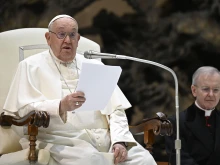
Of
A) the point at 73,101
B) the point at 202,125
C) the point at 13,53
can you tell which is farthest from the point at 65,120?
the point at 202,125

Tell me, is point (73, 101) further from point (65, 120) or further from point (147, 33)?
point (147, 33)

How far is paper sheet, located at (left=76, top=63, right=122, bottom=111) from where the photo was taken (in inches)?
144

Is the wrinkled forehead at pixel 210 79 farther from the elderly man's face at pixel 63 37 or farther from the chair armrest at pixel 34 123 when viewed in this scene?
the chair armrest at pixel 34 123

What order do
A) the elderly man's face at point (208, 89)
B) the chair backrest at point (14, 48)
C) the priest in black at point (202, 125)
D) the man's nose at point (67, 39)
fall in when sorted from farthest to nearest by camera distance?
the elderly man's face at point (208, 89)
the priest in black at point (202, 125)
the chair backrest at point (14, 48)
the man's nose at point (67, 39)

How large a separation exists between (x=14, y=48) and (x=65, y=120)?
103 cm

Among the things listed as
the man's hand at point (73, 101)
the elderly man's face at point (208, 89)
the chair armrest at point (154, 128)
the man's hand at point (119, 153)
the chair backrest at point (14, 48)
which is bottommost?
the man's hand at point (119, 153)

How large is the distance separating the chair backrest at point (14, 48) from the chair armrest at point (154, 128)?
1049 millimetres

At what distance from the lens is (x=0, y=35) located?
4.62m

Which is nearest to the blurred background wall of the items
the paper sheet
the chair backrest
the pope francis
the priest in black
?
the priest in black

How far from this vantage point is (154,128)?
4246mm

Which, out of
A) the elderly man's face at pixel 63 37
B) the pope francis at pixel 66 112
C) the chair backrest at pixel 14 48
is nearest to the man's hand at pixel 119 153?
the pope francis at pixel 66 112

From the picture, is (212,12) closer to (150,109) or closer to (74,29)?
(150,109)

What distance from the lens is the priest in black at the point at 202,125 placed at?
470cm

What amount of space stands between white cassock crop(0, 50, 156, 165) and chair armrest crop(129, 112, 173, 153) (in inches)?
7.1
